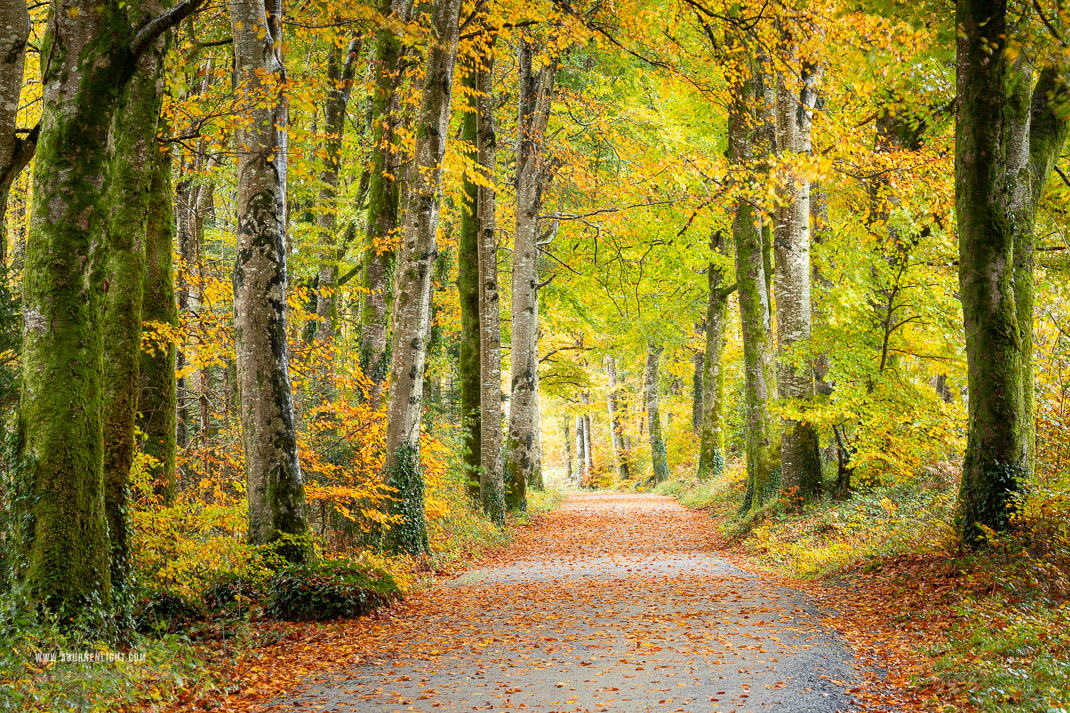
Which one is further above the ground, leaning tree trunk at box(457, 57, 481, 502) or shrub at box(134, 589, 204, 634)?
leaning tree trunk at box(457, 57, 481, 502)

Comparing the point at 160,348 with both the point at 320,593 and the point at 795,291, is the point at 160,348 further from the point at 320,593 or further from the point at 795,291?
the point at 795,291

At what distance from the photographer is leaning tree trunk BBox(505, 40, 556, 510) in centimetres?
1697

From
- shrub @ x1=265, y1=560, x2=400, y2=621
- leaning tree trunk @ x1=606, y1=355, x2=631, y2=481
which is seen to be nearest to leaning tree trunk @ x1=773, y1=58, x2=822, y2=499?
shrub @ x1=265, y1=560, x2=400, y2=621

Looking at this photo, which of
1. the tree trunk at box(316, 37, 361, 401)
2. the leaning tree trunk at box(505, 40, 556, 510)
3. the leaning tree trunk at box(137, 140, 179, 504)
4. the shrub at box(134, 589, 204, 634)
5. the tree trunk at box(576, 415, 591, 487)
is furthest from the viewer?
the tree trunk at box(576, 415, 591, 487)

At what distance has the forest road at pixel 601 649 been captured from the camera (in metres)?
5.10

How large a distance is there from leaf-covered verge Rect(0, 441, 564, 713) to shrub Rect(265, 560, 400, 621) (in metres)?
0.01

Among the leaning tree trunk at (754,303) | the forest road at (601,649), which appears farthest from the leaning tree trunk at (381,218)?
the leaning tree trunk at (754,303)

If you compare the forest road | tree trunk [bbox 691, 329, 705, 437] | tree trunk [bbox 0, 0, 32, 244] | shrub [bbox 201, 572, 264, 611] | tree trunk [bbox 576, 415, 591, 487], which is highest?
tree trunk [bbox 0, 0, 32, 244]

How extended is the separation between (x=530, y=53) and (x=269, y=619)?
1384cm

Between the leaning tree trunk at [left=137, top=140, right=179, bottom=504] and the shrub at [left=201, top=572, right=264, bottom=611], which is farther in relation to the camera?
the leaning tree trunk at [left=137, top=140, right=179, bottom=504]

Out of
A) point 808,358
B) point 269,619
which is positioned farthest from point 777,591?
point 269,619

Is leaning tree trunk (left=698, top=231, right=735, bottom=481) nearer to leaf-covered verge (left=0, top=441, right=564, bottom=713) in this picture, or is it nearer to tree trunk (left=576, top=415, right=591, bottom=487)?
leaf-covered verge (left=0, top=441, right=564, bottom=713)

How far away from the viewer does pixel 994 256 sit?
7859 millimetres

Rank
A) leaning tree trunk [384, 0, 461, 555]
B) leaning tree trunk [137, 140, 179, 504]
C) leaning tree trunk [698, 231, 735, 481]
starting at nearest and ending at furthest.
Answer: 1. leaning tree trunk [137, 140, 179, 504]
2. leaning tree trunk [384, 0, 461, 555]
3. leaning tree trunk [698, 231, 735, 481]
